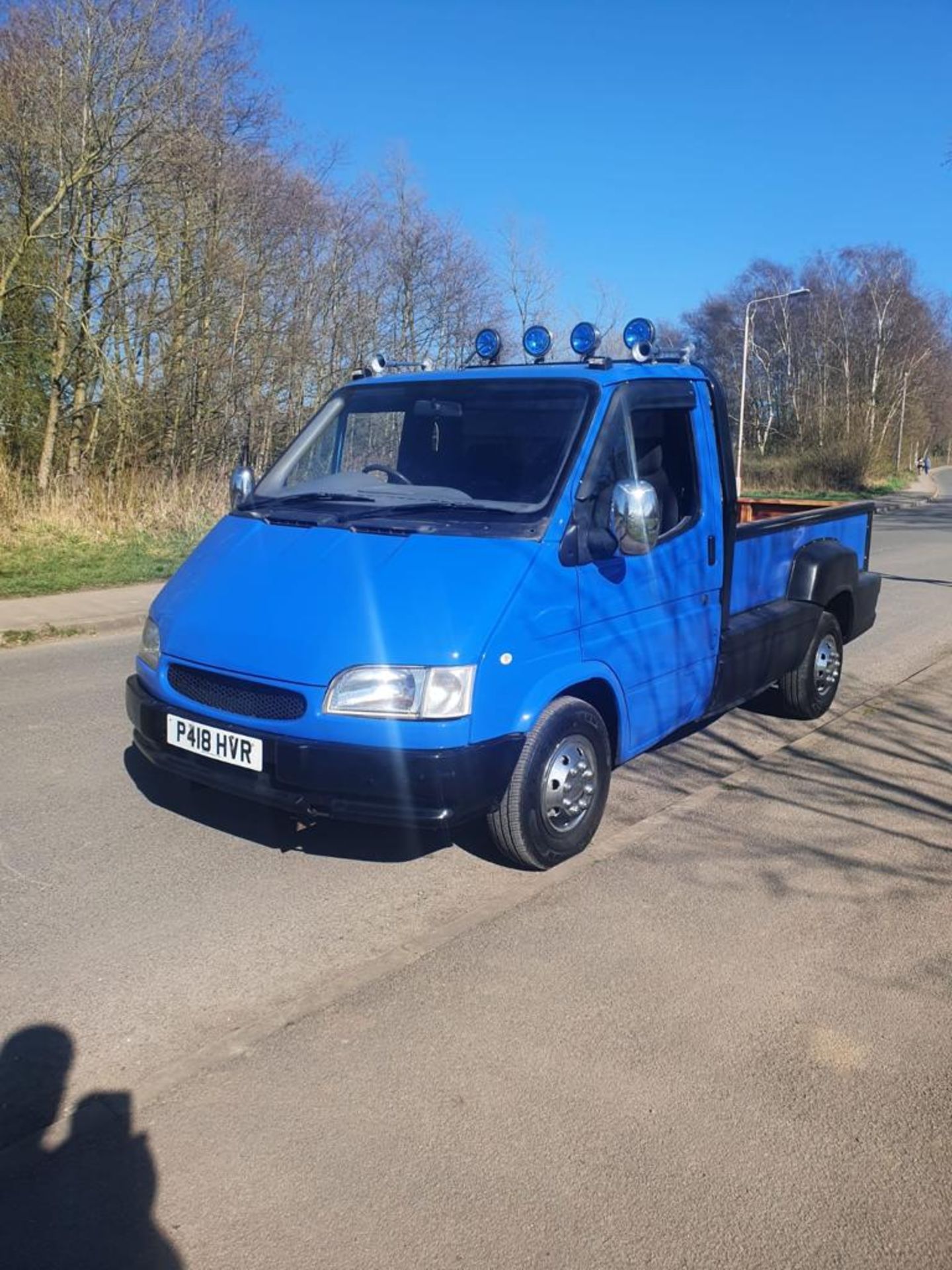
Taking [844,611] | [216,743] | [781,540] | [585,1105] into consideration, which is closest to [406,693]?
[216,743]

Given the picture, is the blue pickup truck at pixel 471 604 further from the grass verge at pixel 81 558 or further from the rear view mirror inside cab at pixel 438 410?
the grass verge at pixel 81 558

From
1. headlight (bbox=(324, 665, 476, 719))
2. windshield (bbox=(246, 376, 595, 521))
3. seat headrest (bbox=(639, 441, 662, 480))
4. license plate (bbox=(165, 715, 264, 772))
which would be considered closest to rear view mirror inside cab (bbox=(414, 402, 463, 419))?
windshield (bbox=(246, 376, 595, 521))

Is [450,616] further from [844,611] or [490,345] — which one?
[844,611]

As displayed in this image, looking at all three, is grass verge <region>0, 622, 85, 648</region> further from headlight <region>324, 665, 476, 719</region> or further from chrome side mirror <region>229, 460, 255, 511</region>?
headlight <region>324, 665, 476, 719</region>

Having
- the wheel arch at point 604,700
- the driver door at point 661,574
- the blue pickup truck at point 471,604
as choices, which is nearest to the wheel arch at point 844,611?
the blue pickup truck at point 471,604

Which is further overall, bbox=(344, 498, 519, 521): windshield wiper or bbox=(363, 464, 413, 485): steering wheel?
bbox=(363, 464, 413, 485): steering wheel

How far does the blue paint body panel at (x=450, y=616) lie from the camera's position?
12.9ft

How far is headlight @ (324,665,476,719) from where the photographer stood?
12.7ft

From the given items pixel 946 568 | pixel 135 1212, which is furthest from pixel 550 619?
pixel 946 568

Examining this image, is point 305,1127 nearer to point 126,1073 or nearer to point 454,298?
point 126,1073

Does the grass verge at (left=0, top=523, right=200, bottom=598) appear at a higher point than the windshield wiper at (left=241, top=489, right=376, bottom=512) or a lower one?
lower

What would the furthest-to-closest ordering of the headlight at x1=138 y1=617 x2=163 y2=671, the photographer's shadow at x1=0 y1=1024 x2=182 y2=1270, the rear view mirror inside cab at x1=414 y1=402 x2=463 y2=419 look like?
the rear view mirror inside cab at x1=414 y1=402 x2=463 y2=419, the headlight at x1=138 y1=617 x2=163 y2=671, the photographer's shadow at x1=0 y1=1024 x2=182 y2=1270

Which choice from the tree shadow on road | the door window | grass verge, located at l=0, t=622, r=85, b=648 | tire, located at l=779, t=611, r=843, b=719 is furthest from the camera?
grass verge, located at l=0, t=622, r=85, b=648

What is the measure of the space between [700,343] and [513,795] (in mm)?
72201
